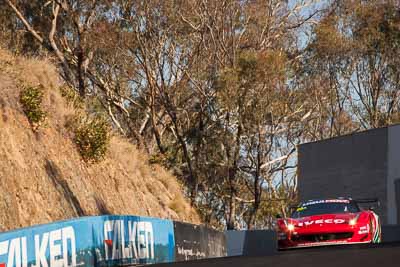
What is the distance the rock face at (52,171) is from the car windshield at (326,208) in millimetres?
6629

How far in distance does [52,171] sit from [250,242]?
833 centimetres

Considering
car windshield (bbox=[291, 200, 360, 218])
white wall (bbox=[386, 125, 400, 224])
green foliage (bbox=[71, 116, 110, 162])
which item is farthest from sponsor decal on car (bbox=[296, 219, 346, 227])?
white wall (bbox=[386, 125, 400, 224])

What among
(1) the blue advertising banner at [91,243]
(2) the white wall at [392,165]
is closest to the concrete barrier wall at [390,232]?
(2) the white wall at [392,165]

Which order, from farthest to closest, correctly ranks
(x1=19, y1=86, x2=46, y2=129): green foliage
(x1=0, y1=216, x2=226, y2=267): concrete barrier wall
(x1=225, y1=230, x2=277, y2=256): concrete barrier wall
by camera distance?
1. (x1=225, y1=230, x2=277, y2=256): concrete barrier wall
2. (x1=19, y1=86, x2=46, y2=129): green foliage
3. (x1=0, y1=216, x2=226, y2=267): concrete barrier wall

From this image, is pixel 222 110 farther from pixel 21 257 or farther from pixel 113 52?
pixel 21 257

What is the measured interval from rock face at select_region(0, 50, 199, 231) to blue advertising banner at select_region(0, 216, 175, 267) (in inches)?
109

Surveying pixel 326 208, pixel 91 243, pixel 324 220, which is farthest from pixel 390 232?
pixel 91 243

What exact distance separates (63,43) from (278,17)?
11610 mm

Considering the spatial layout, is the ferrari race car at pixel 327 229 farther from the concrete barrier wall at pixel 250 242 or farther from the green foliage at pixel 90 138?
the green foliage at pixel 90 138

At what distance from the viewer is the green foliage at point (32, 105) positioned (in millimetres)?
25359

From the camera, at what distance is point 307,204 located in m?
20.8

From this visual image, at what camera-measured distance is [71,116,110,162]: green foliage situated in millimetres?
28078

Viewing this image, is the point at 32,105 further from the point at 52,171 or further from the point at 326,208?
the point at 326,208

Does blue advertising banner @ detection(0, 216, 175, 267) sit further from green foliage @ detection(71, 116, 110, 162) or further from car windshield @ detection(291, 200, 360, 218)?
green foliage @ detection(71, 116, 110, 162)
